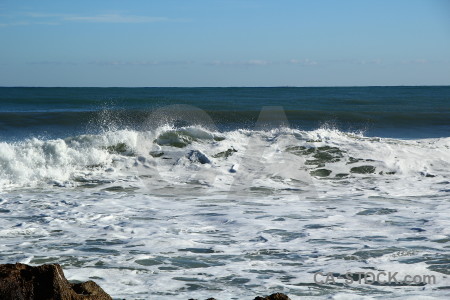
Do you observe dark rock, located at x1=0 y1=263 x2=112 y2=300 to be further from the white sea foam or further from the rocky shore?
the white sea foam

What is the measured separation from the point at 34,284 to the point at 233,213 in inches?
156

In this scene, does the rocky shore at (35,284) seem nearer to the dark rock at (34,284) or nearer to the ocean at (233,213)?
the dark rock at (34,284)

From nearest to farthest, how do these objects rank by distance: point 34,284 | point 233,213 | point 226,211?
point 34,284 → point 233,213 → point 226,211

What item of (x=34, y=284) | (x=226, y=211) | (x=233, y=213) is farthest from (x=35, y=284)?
(x=226, y=211)

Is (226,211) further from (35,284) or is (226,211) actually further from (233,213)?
(35,284)

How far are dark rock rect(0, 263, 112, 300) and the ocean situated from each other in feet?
3.40

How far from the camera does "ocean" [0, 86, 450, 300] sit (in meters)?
4.28

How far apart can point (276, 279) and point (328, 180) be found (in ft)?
18.4

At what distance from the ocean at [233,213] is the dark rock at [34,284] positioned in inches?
40.8

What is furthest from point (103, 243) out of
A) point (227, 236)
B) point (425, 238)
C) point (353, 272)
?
point (425, 238)

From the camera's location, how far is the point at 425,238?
5.40 m

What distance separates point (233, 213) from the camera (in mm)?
6656

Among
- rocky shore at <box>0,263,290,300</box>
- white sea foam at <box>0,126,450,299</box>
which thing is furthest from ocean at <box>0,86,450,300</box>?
rocky shore at <box>0,263,290,300</box>

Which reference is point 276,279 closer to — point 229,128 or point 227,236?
point 227,236
